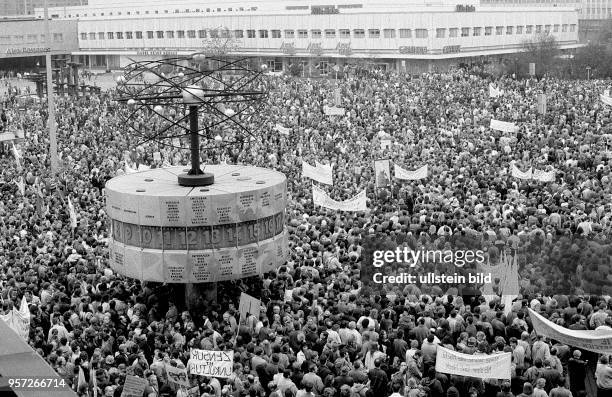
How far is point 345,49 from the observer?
76688 millimetres

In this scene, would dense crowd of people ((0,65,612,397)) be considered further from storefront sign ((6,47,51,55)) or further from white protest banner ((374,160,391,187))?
storefront sign ((6,47,51,55))

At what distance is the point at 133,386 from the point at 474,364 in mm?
4222

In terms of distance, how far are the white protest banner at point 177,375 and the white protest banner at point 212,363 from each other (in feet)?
0.48

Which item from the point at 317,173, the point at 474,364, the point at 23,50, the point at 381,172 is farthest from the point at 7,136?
the point at 23,50

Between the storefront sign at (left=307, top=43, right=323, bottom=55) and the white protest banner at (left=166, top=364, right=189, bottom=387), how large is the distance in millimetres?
65895

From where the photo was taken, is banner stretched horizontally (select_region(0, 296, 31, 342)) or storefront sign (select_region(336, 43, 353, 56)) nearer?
banner stretched horizontally (select_region(0, 296, 31, 342))

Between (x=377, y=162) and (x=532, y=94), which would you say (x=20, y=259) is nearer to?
(x=377, y=162)

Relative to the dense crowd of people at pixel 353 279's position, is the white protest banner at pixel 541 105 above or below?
above

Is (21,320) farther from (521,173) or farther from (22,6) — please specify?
(22,6)

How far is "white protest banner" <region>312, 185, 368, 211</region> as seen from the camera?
2227 centimetres

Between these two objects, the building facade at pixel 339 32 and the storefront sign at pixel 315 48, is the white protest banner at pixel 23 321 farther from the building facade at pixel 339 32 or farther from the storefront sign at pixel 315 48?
the storefront sign at pixel 315 48

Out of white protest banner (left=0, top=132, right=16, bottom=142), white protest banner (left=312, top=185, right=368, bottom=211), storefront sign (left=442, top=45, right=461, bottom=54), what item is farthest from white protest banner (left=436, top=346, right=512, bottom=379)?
storefront sign (left=442, top=45, right=461, bottom=54)

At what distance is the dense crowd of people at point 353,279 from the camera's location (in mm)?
12875

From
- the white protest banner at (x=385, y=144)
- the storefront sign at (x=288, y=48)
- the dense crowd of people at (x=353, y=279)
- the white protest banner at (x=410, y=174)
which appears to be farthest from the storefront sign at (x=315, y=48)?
the white protest banner at (x=410, y=174)
